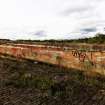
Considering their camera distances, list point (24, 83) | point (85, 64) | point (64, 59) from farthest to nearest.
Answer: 1. point (64, 59)
2. point (85, 64)
3. point (24, 83)

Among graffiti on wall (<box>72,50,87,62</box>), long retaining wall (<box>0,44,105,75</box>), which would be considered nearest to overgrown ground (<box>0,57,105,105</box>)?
long retaining wall (<box>0,44,105,75</box>)

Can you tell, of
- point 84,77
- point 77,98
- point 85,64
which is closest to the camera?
point 77,98

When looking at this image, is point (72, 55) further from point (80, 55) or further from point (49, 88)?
point (49, 88)

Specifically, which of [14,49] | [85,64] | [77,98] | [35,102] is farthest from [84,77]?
[14,49]

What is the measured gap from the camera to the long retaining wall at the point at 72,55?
24.9 feet

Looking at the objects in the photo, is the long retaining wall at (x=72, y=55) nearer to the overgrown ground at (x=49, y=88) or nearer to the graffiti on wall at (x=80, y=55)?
the graffiti on wall at (x=80, y=55)

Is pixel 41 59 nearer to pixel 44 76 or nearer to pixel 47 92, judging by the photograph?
pixel 44 76

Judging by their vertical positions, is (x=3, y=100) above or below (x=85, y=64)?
below

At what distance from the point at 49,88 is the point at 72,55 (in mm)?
2366

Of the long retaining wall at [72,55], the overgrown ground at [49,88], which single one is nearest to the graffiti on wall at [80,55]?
the long retaining wall at [72,55]

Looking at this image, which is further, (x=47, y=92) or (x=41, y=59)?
(x=41, y=59)

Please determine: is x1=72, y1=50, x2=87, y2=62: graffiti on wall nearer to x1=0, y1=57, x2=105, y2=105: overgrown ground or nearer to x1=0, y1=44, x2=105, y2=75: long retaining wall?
x1=0, y1=44, x2=105, y2=75: long retaining wall

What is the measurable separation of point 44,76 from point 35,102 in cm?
215

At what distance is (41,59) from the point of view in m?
9.81
